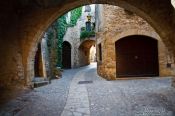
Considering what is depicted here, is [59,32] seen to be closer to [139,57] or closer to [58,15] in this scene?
[139,57]

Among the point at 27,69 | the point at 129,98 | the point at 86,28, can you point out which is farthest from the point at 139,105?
the point at 86,28

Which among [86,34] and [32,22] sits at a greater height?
[86,34]

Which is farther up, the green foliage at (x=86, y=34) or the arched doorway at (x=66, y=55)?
the green foliage at (x=86, y=34)

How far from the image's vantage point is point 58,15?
687cm

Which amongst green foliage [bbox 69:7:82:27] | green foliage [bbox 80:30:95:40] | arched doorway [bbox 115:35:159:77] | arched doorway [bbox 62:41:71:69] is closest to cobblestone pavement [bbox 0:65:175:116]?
arched doorway [bbox 115:35:159:77]

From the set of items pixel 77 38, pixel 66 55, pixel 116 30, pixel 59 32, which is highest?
pixel 77 38

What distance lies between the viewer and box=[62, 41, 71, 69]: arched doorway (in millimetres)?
21625

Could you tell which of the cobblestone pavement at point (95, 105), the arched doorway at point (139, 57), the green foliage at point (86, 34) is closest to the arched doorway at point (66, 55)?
the green foliage at point (86, 34)

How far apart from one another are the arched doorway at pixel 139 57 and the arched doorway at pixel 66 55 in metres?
11.0

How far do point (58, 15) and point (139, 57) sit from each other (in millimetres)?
5465

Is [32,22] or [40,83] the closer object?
[32,22]

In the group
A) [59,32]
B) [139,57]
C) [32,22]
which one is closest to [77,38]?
[59,32]

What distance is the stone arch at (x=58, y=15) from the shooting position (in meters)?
6.27

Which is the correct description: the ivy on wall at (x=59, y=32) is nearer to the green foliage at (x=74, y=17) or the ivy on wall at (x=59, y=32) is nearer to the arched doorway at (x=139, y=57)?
the green foliage at (x=74, y=17)
